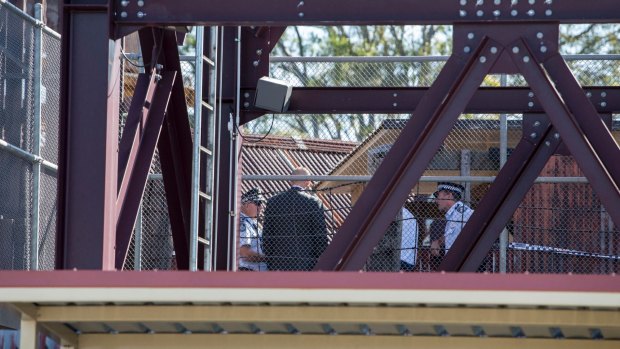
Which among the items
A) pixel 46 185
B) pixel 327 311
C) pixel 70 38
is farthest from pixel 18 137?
pixel 327 311

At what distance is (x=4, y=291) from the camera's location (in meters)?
7.90

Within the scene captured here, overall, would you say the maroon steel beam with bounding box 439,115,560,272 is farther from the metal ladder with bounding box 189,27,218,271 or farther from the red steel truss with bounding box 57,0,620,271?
the red steel truss with bounding box 57,0,620,271

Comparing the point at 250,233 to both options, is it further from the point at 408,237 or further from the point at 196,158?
the point at 196,158

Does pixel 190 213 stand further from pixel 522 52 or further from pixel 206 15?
pixel 522 52

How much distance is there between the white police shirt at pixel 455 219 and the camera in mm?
15914

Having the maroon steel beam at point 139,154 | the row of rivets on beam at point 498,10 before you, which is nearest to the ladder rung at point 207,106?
the maroon steel beam at point 139,154

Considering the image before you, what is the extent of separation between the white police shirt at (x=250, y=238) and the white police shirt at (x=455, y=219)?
2.22 metres

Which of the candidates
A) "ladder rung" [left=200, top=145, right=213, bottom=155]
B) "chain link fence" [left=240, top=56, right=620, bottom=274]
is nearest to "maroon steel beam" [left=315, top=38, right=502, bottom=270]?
"ladder rung" [left=200, top=145, right=213, bottom=155]

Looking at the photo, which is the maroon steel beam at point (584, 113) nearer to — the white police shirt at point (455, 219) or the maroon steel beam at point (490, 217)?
the maroon steel beam at point (490, 217)

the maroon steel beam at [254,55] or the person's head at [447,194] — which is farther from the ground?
the maroon steel beam at [254,55]

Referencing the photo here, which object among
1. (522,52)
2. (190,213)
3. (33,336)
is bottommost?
(33,336)

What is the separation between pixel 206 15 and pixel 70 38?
982 mm

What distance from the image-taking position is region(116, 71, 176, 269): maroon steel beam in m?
10.3

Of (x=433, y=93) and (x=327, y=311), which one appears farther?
(x=433, y=93)
